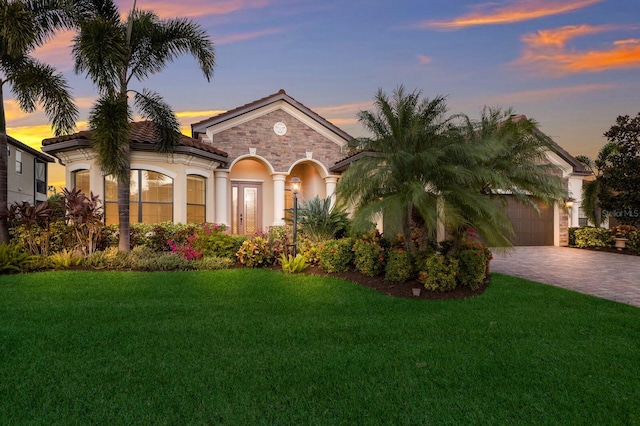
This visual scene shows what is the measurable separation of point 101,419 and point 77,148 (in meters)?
11.7

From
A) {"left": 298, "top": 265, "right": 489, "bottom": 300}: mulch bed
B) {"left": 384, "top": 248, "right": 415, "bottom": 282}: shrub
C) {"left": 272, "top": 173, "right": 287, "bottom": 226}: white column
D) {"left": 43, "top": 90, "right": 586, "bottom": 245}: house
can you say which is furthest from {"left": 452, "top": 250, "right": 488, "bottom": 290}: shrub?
{"left": 272, "top": 173, "right": 287, "bottom": 226}: white column

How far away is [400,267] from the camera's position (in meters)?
7.32

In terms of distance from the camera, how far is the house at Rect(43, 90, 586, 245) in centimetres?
1231

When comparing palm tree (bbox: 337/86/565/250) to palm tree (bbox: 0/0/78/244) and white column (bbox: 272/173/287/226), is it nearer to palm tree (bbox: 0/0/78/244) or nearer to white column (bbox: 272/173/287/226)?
white column (bbox: 272/173/287/226)

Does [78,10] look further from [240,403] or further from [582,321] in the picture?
[582,321]

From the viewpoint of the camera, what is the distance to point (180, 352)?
407 centimetres

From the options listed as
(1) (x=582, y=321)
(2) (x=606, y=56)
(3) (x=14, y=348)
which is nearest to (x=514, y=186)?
(1) (x=582, y=321)

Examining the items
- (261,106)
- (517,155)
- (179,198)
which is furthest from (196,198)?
(517,155)

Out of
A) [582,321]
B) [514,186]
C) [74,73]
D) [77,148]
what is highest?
[74,73]

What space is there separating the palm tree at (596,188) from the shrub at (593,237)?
1.14 m

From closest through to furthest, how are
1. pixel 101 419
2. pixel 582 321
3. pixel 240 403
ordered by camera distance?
pixel 101 419
pixel 240 403
pixel 582 321

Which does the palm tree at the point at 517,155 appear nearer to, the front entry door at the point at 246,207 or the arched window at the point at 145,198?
the arched window at the point at 145,198

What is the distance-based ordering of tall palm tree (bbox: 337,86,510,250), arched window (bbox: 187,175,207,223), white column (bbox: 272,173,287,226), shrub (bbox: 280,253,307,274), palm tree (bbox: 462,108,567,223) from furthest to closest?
white column (bbox: 272,173,287,226) → arched window (bbox: 187,175,207,223) → shrub (bbox: 280,253,307,274) → palm tree (bbox: 462,108,567,223) → tall palm tree (bbox: 337,86,510,250)

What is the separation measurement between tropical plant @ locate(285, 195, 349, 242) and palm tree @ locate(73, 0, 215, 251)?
205 inches
